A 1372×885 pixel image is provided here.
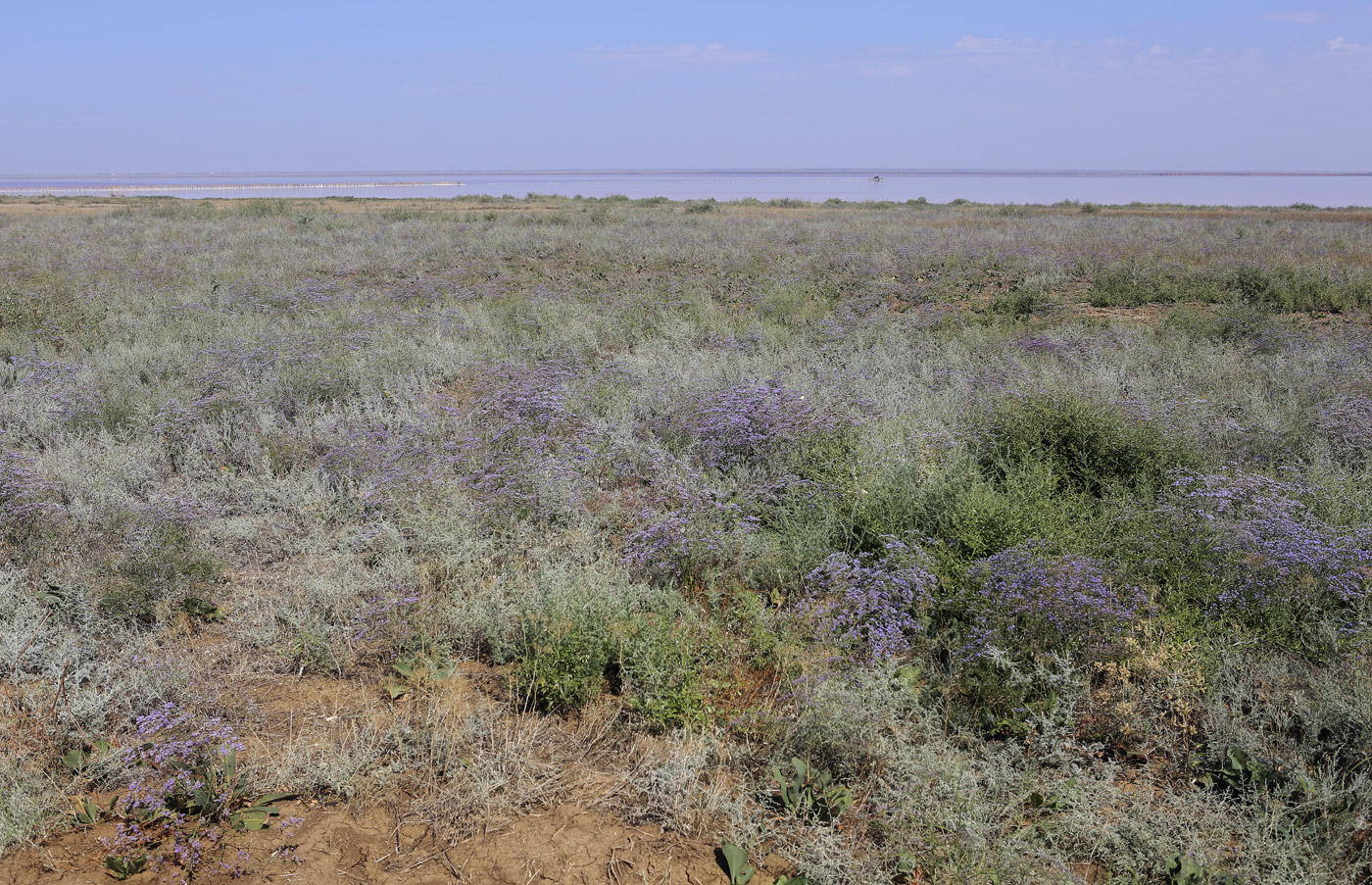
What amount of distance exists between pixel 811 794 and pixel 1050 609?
1.56 meters

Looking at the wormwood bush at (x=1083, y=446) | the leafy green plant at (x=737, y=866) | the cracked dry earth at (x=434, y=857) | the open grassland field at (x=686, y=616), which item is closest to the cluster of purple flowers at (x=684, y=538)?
the open grassland field at (x=686, y=616)

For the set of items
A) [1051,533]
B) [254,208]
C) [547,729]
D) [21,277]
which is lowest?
[547,729]

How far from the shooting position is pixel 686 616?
4273 mm

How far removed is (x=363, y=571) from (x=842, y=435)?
3677 mm

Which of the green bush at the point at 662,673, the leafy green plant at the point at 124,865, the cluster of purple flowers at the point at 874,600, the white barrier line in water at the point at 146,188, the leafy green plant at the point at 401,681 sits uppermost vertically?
the white barrier line in water at the point at 146,188

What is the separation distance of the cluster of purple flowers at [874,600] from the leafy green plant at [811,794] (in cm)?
72

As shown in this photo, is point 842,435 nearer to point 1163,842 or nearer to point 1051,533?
point 1051,533

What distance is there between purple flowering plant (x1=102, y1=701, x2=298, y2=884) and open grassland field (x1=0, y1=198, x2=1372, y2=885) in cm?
2

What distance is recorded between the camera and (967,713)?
3.61 m

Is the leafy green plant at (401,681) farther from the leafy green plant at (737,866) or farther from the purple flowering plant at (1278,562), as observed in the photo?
the purple flowering plant at (1278,562)

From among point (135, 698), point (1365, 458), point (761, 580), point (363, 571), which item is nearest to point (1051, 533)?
point (761, 580)

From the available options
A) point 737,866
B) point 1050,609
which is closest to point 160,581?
point 737,866

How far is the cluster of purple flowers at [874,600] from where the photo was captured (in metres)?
3.90

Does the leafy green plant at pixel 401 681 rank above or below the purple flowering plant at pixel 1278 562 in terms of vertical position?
below
